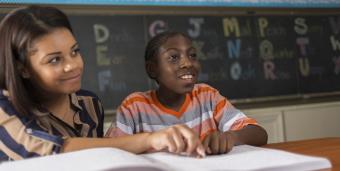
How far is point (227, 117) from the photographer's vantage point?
5.05ft

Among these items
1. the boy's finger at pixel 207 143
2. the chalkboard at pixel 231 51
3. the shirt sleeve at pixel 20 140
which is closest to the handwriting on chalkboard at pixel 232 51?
the chalkboard at pixel 231 51

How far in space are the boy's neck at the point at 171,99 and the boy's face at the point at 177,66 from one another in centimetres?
2

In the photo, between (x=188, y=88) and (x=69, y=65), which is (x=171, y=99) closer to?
(x=188, y=88)

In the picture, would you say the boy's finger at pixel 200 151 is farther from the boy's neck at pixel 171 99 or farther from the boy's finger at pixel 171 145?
the boy's neck at pixel 171 99

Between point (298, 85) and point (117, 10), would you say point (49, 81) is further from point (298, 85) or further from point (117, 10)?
point (298, 85)

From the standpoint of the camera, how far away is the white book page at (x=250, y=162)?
28.3 inches

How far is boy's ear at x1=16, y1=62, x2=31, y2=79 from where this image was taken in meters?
1.11

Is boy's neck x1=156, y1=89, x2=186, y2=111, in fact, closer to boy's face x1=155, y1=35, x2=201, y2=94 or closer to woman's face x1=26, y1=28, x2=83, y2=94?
boy's face x1=155, y1=35, x2=201, y2=94

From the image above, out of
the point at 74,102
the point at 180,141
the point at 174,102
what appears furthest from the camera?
the point at 174,102

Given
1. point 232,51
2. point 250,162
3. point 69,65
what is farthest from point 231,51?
point 250,162

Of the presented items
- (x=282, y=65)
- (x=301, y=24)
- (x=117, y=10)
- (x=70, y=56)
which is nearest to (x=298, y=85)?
(x=282, y=65)

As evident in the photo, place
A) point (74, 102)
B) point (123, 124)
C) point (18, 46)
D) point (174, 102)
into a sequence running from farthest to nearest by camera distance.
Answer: point (174, 102)
point (123, 124)
point (74, 102)
point (18, 46)

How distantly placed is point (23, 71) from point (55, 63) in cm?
10

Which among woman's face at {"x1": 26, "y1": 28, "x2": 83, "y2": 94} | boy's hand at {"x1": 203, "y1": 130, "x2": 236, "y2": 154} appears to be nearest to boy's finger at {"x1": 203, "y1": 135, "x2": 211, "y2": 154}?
boy's hand at {"x1": 203, "y1": 130, "x2": 236, "y2": 154}
